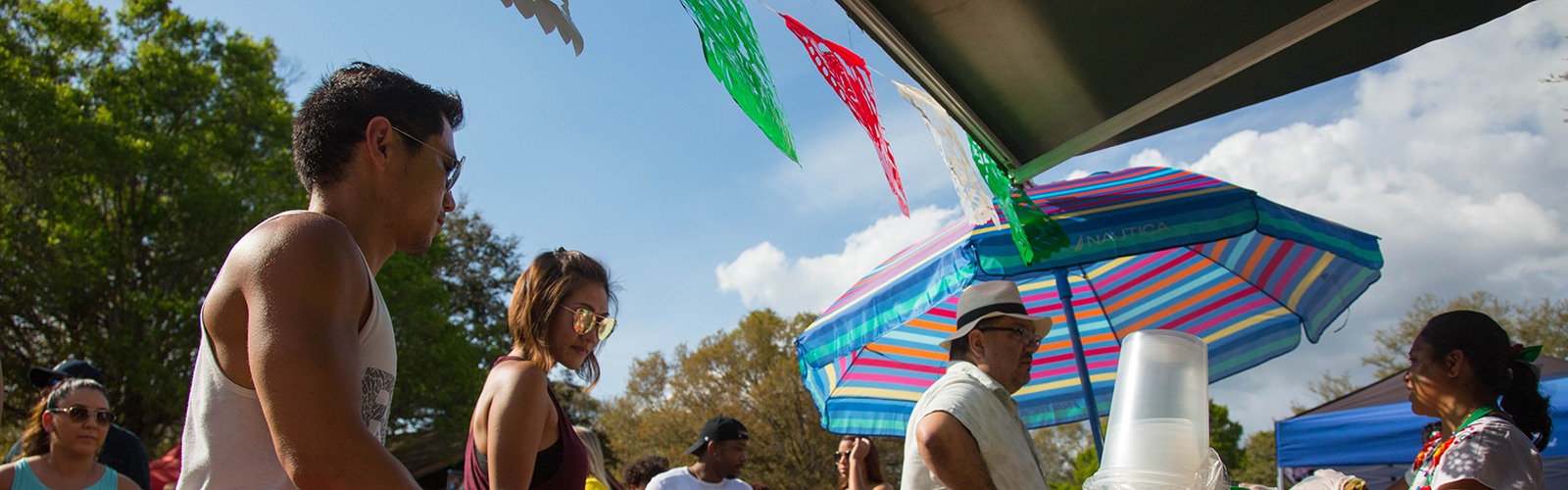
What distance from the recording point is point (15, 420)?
1543 centimetres

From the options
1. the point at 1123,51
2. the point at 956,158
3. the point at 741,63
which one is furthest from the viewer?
the point at 956,158

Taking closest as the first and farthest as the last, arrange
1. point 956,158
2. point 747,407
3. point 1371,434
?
point 956,158 < point 1371,434 < point 747,407

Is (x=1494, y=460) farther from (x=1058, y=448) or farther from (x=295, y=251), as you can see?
(x=1058, y=448)

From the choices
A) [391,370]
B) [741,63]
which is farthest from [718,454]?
[391,370]

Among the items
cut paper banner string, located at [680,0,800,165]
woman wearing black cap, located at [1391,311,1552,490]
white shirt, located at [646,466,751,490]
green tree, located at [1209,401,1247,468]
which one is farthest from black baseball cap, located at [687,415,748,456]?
green tree, located at [1209,401,1247,468]

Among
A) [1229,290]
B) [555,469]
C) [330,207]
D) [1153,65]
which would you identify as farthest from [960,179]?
[1229,290]

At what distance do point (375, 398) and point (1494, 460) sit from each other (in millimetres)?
2671

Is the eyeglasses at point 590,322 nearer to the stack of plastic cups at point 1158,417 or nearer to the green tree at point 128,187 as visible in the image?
the stack of plastic cups at point 1158,417

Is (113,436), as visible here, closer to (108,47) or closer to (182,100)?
(182,100)

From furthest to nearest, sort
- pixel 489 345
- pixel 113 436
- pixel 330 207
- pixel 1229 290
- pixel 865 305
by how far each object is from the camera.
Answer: pixel 489 345 < pixel 1229 290 < pixel 113 436 < pixel 865 305 < pixel 330 207

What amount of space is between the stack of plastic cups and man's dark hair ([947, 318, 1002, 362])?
47.7 inches

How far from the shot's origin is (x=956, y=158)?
Result: 9.09ft

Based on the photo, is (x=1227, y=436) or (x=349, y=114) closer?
(x=349, y=114)

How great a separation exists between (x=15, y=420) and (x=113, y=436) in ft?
50.3
